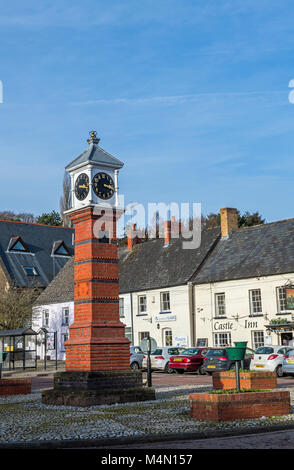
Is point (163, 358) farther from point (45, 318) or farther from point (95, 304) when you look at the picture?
point (45, 318)

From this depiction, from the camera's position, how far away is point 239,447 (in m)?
9.27

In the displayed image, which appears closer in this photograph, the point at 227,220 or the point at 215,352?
the point at 215,352

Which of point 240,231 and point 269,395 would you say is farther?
point 240,231

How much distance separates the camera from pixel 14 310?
47.4 metres

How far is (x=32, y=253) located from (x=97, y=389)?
45986 mm

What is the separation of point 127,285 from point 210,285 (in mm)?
8595

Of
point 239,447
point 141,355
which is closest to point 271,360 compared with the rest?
point 141,355

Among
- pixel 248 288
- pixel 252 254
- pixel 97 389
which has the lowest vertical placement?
pixel 97 389

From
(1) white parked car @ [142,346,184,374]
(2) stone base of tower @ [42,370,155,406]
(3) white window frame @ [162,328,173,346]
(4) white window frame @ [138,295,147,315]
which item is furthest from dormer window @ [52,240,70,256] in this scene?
(2) stone base of tower @ [42,370,155,406]

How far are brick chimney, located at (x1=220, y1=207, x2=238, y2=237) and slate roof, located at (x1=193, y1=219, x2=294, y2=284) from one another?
497mm

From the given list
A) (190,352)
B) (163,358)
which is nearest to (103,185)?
(190,352)

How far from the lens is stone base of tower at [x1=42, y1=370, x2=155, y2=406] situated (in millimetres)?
15617

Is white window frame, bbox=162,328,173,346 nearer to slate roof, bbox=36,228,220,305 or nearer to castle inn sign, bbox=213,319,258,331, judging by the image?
slate roof, bbox=36,228,220,305
